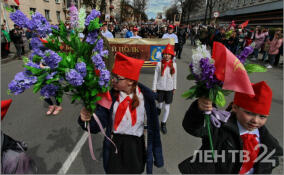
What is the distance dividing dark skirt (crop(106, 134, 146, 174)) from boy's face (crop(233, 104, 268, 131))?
107 centimetres

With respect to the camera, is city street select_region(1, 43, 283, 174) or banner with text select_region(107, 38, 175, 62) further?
banner with text select_region(107, 38, 175, 62)

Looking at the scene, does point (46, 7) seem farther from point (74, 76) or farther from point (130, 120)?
point (74, 76)

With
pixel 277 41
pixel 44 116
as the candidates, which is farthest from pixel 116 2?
pixel 44 116

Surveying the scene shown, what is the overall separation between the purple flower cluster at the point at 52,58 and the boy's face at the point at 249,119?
152 cm

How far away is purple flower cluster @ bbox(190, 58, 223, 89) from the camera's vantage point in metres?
1.15

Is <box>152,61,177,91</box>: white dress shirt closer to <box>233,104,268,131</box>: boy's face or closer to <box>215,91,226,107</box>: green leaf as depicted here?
<box>233,104,268,131</box>: boy's face

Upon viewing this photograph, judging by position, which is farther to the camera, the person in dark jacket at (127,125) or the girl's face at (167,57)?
the girl's face at (167,57)

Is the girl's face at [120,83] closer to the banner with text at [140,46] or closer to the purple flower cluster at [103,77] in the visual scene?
the purple flower cluster at [103,77]

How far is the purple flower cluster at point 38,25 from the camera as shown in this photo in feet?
4.12

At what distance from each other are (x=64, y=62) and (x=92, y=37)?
332 millimetres

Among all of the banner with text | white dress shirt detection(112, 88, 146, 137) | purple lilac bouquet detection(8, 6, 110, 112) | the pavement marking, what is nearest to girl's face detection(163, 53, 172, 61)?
white dress shirt detection(112, 88, 146, 137)

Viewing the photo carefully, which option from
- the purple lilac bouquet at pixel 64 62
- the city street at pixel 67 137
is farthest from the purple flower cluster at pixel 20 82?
the city street at pixel 67 137

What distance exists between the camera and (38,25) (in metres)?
1.26

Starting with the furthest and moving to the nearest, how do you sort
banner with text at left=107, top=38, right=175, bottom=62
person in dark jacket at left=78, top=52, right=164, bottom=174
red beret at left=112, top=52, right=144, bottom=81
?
banner with text at left=107, top=38, right=175, bottom=62
person in dark jacket at left=78, top=52, right=164, bottom=174
red beret at left=112, top=52, right=144, bottom=81
